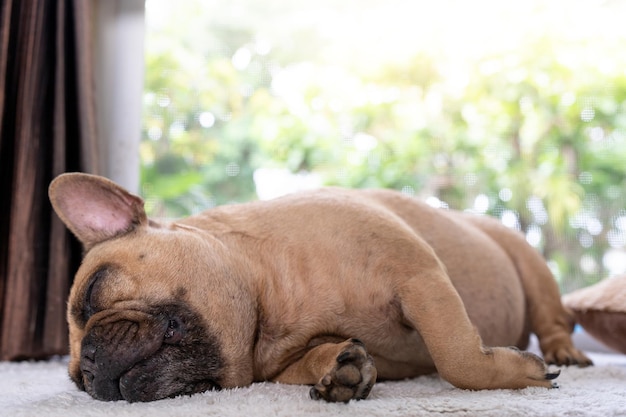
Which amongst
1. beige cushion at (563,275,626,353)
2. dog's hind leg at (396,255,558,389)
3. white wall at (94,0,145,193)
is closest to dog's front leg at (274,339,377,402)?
dog's hind leg at (396,255,558,389)

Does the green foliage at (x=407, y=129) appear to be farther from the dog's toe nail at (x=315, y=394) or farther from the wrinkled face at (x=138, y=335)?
the dog's toe nail at (x=315, y=394)

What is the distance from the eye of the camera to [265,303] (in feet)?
→ 7.08

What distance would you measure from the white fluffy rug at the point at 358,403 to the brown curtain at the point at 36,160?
30.8 inches

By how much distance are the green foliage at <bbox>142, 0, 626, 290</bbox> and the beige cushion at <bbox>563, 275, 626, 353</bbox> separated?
1.80m

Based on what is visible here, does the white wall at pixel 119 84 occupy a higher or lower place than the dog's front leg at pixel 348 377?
higher

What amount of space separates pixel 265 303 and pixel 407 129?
3.52 meters

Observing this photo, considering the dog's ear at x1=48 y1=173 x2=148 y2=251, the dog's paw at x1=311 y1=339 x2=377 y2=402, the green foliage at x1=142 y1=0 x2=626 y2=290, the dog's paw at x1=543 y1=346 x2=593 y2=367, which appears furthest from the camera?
the green foliage at x1=142 y1=0 x2=626 y2=290

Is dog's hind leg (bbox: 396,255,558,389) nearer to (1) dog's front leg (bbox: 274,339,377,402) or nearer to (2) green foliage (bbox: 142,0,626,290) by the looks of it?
(1) dog's front leg (bbox: 274,339,377,402)

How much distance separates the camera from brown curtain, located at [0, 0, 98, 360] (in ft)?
9.71

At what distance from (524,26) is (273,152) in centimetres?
217

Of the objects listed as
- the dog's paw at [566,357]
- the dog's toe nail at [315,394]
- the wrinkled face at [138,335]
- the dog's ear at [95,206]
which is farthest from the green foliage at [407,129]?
the dog's toe nail at [315,394]

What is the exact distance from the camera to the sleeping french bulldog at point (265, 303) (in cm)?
188

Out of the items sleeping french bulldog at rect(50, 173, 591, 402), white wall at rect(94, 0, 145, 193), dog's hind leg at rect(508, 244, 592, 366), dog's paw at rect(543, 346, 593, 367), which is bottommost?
dog's paw at rect(543, 346, 593, 367)

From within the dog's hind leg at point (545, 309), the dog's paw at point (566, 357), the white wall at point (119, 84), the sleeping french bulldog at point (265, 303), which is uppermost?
the white wall at point (119, 84)
